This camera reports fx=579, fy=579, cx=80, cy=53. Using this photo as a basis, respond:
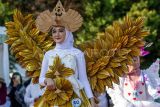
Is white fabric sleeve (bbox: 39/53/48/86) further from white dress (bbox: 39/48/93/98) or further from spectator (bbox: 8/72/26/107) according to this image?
spectator (bbox: 8/72/26/107)

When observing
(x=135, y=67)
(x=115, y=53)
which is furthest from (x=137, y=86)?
(x=115, y=53)

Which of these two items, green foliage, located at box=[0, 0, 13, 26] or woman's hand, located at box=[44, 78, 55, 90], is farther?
green foliage, located at box=[0, 0, 13, 26]

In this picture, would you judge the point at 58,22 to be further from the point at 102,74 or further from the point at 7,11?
the point at 7,11

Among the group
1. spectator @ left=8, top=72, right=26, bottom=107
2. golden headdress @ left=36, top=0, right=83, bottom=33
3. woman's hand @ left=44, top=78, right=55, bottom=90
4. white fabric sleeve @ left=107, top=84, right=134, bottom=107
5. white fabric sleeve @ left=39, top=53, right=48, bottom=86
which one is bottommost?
spectator @ left=8, top=72, right=26, bottom=107

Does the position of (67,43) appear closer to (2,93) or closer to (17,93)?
(2,93)

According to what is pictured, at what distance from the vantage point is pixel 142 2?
14.7 m

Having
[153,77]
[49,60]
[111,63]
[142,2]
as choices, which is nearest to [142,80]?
[153,77]

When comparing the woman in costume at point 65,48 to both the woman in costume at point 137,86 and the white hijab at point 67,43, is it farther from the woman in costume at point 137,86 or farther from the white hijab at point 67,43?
the woman in costume at point 137,86

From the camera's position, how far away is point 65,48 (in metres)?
6.00

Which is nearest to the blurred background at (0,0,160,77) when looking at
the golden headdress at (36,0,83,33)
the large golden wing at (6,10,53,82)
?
the large golden wing at (6,10,53,82)

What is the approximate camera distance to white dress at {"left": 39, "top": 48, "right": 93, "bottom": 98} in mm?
5934

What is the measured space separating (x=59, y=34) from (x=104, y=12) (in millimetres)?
9116

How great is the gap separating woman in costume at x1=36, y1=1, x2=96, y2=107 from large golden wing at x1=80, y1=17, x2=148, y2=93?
0.46 feet

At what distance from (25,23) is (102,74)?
3.36ft
